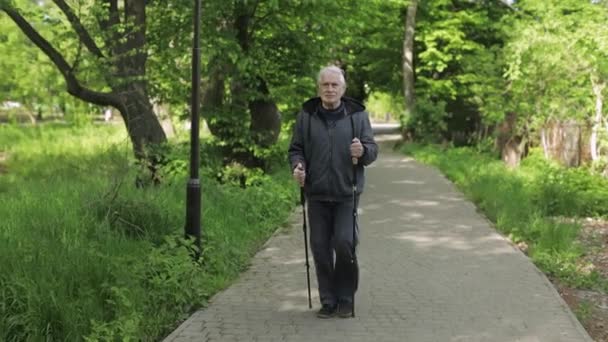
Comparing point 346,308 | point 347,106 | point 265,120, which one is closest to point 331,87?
point 347,106

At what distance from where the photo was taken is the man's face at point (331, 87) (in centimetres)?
512

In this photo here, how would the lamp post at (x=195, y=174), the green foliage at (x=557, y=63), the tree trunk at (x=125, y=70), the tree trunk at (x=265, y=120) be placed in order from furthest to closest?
the green foliage at (x=557, y=63)
the tree trunk at (x=265, y=120)
the tree trunk at (x=125, y=70)
the lamp post at (x=195, y=174)

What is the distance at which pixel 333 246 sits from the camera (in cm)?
535

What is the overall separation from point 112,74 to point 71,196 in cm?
257

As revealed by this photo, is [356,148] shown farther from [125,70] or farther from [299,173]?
[125,70]

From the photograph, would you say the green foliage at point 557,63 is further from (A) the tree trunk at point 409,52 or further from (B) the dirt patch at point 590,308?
(A) the tree trunk at point 409,52

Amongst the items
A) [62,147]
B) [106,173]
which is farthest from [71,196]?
[62,147]

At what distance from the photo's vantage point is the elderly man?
5.16m

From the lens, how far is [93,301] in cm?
491

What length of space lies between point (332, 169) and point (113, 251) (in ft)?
7.53

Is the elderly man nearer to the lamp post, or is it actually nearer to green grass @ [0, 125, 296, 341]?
green grass @ [0, 125, 296, 341]

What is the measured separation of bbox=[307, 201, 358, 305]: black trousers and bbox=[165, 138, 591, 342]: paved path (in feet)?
0.86

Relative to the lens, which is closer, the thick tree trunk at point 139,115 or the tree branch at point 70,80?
the tree branch at point 70,80

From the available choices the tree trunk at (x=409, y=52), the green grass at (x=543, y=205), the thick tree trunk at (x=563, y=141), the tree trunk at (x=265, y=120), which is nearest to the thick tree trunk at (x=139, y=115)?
the tree trunk at (x=265, y=120)
